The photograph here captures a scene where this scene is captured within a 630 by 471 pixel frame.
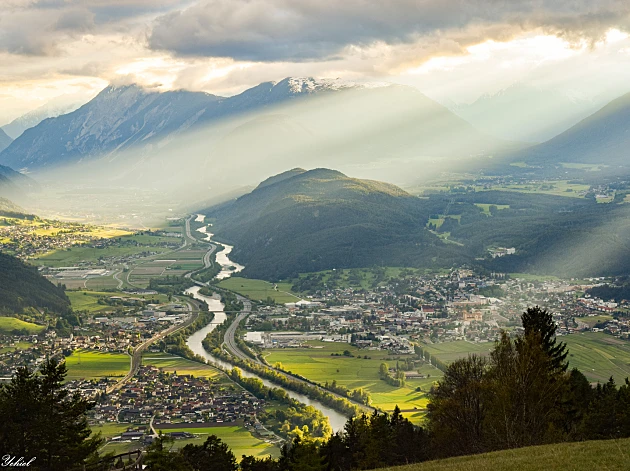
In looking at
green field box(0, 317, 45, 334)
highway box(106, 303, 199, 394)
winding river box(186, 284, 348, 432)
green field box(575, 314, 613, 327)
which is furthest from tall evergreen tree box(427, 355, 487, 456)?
green field box(0, 317, 45, 334)

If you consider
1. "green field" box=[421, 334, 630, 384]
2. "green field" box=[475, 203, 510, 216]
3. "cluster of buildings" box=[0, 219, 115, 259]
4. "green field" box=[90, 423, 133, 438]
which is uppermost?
"green field" box=[475, 203, 510, 216]

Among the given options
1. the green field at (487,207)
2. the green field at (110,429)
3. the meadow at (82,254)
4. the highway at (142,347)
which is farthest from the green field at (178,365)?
the green field at (487,207)

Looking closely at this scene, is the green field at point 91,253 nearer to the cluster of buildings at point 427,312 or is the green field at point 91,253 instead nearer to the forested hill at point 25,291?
the forested hill at point 25,291

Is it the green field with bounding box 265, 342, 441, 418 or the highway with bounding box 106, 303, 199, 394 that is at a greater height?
the highway with bounding box 106, 303, 199, 394

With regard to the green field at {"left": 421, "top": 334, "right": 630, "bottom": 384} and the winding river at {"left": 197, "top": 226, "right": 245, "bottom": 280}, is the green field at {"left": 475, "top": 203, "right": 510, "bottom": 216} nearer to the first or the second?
the winding river at {"left": 197, "top": 226, "right": 245, "bottom": 280}

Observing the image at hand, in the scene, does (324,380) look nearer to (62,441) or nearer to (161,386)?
(161,386)

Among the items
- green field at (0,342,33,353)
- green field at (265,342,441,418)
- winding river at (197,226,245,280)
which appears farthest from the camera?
winding river at (197,226,245,280)

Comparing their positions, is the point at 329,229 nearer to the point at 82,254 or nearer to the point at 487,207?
the point at 487,207
